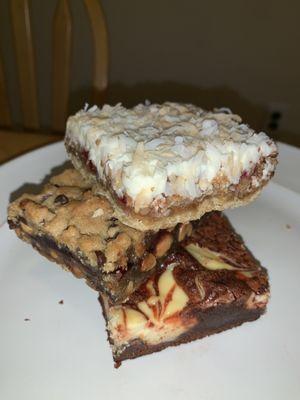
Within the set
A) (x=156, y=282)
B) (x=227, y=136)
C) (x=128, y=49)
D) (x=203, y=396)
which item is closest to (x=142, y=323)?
(x=156, y=282)

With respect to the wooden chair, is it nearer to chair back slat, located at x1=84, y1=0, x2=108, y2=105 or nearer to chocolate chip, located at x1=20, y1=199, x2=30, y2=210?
chair back slat, located at x1=84, y1=0, x2=108, y2=105

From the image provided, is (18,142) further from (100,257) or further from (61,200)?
(100,257)

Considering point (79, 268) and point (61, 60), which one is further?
point (61, 60)

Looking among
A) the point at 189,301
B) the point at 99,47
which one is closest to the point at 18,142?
the point at 99,47

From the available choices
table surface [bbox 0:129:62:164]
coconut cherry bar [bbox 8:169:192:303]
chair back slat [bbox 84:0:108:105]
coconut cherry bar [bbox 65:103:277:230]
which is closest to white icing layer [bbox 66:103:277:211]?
coconut cherry bar [bbox 65:103:277:230]

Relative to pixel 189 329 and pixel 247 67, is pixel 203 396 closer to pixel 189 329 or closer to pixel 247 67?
pixel 189 329

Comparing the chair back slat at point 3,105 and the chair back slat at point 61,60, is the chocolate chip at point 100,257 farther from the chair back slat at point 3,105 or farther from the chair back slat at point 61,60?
the chair back slat at point 3,105

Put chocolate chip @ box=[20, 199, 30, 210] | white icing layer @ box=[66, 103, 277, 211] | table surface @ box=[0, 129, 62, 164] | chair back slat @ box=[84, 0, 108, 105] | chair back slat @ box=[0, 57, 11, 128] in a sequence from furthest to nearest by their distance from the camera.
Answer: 1. chair back slat @ box=[0, 57, 11, 128]
2. chair back slat @ box=[84, 0, 108, 105]
3. table surface @ box=[0, 129, 62, 164]
4. chocolate chip @ box=[20, 199, 30, 210]
5. white icing layer @ box=[66, 103, 277, 211]
